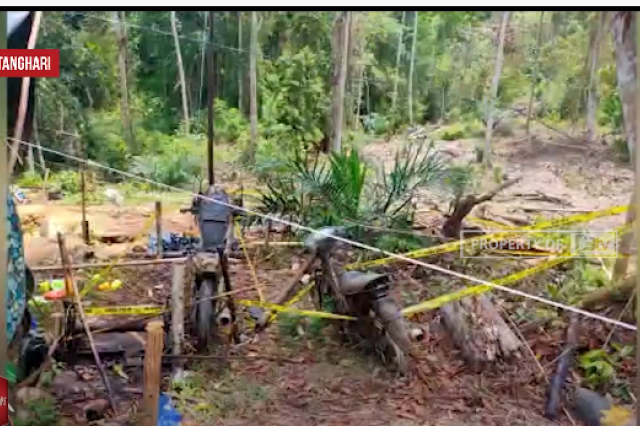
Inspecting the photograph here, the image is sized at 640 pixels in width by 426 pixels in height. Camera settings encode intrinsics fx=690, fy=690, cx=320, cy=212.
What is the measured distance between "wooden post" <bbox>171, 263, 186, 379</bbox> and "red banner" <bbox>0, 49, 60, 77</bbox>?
1.74 feet

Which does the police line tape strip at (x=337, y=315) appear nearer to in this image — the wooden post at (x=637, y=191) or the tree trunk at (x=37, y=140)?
the wooden post at (x=637, y=191)

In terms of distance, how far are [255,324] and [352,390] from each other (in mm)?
277

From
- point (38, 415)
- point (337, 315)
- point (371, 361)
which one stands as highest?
point (337, 315)

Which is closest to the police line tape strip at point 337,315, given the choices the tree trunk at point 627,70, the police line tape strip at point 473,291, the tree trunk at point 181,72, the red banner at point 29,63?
the police line tape strip at point 473,291

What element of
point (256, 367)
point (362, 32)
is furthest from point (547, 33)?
point (256, 367)

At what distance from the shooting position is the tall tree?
159cm

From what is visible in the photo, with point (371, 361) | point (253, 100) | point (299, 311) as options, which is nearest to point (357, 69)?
point (253, 100)

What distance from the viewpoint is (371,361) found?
1646 mm

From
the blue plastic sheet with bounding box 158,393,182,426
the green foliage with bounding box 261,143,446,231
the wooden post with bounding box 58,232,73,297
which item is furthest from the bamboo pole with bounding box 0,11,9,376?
the green foliage with bounding box 261,143,446,231

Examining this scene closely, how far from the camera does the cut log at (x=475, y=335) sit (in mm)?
1629

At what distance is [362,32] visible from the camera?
1.62 meters

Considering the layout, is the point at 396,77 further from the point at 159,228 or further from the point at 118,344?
A: the point at 118,344

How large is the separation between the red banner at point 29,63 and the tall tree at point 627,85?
1.28m

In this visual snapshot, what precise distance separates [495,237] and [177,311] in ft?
2.55
